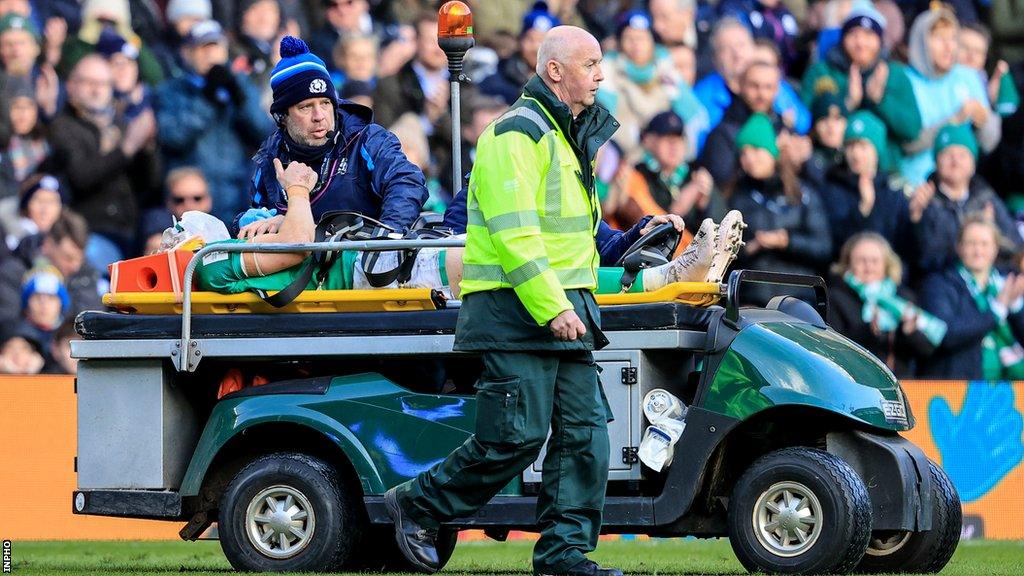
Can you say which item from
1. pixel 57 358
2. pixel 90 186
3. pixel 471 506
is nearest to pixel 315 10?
pixel 90 186

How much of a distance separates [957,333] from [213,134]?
19.2 feet

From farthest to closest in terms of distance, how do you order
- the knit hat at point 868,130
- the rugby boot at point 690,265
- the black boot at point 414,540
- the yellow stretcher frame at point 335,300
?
the knit hat at point 868,130 → the yellow stretcher frame at point 335,300 → the rugby boot at point 690,265 → the black boot at point 414,540

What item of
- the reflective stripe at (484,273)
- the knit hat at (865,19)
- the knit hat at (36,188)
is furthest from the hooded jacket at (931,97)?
the reflective stripe at (484,273)

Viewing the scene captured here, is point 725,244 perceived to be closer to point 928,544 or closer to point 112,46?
point 928,544

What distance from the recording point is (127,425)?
8305 mm

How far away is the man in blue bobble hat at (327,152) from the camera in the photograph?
28.9 ft

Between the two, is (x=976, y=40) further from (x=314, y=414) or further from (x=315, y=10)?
(x=314, y=414)

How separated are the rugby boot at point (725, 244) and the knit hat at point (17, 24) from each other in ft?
23.5

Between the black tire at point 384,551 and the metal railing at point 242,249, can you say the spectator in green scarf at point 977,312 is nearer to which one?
the black tire at point 384,551

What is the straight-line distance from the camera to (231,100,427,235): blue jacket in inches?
345

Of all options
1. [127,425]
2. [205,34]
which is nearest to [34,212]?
[205,34]

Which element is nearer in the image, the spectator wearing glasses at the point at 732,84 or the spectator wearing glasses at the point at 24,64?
the spectator wearing glasses at the point at 24,64

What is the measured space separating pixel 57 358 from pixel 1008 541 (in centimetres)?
655

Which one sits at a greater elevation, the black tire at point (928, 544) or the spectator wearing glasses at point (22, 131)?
the spectator wearing glasses at point (22, 131)
